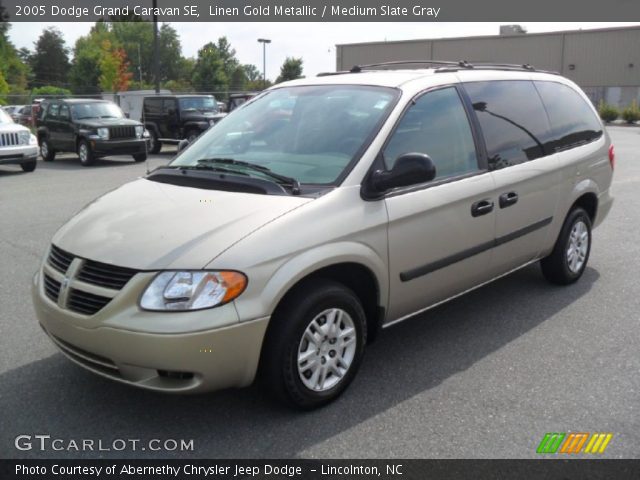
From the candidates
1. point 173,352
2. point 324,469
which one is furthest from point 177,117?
point 324,469

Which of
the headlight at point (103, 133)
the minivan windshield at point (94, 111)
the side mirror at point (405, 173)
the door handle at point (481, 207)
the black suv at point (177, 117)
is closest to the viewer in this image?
the side mirror at point (405, 173)

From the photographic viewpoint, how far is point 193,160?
170 inches

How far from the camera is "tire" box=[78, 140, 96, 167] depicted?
16.7m

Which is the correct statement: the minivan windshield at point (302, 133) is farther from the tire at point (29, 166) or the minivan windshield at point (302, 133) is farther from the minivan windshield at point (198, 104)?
the minivan windshield at point (198, 104)

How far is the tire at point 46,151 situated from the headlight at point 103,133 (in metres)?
2.52

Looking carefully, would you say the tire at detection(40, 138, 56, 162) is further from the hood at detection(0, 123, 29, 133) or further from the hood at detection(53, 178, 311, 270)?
the hood at detection(53, 178, 311, 270)

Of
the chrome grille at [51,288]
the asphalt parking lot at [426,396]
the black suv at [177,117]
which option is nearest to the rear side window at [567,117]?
the asphalt parking lot at [426,396]

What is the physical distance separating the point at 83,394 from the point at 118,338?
85 centimetres

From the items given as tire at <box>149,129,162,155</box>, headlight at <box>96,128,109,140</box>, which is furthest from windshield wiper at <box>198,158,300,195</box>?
tire at <box>149,129,162,155</box>

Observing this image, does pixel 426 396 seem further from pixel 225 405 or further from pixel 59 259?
pixel 59 259

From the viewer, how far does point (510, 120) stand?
4.75 metres

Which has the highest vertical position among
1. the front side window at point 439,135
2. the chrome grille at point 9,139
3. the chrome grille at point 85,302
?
the front side window at point 439,135

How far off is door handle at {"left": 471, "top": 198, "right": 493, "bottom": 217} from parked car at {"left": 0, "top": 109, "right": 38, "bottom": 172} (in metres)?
13.6

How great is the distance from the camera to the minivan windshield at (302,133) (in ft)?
12.4
